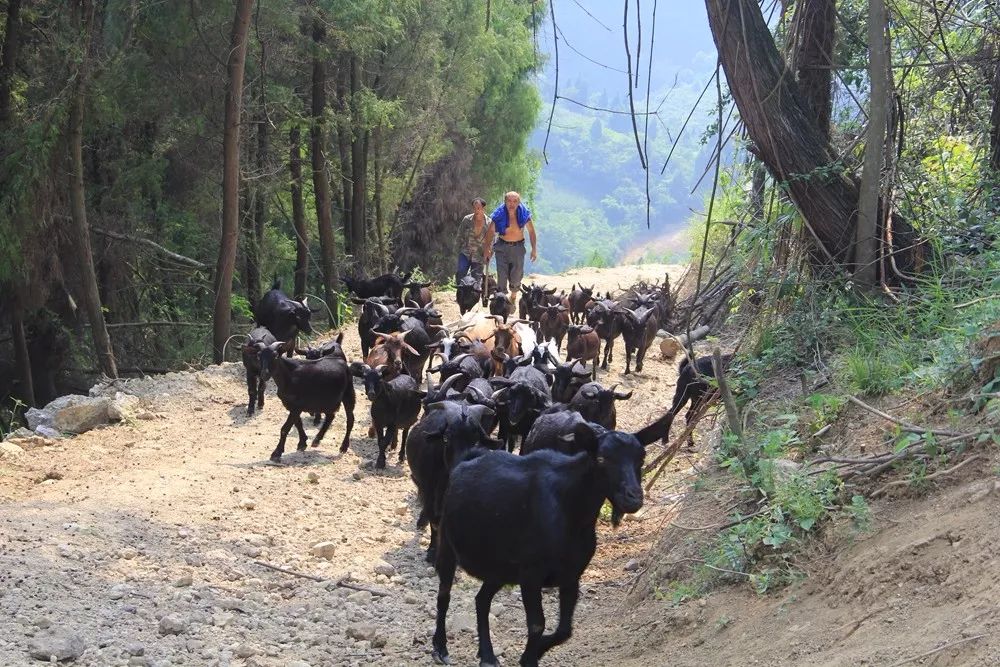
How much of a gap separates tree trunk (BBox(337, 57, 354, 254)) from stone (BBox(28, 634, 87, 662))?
1628 cm

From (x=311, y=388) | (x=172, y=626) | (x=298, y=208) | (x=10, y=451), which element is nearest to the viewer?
(x=172, y=626)

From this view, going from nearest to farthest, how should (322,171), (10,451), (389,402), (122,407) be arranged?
(389,402) < (10,451) < (122,407) < (322,171)

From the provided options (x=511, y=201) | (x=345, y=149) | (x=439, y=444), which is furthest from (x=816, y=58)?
(x=345, y=149)

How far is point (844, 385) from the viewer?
772cm

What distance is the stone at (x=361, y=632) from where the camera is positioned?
7.23 meters

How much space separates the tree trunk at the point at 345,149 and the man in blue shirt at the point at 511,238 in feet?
12.7

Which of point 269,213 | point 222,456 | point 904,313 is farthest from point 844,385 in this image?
point 269,213

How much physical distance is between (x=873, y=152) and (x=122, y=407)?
31.6ft

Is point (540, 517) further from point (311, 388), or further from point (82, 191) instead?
point (82, 191)

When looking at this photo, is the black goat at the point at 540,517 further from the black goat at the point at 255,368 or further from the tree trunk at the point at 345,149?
the tree trunk at the point at 345,149

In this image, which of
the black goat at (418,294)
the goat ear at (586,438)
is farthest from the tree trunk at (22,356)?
the goat ear at (586,438)

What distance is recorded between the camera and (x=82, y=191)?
18406 millimetres

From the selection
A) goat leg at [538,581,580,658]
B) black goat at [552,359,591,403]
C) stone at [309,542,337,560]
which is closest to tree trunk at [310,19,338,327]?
black goat at [552,359,591,403]

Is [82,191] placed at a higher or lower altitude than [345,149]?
lower
